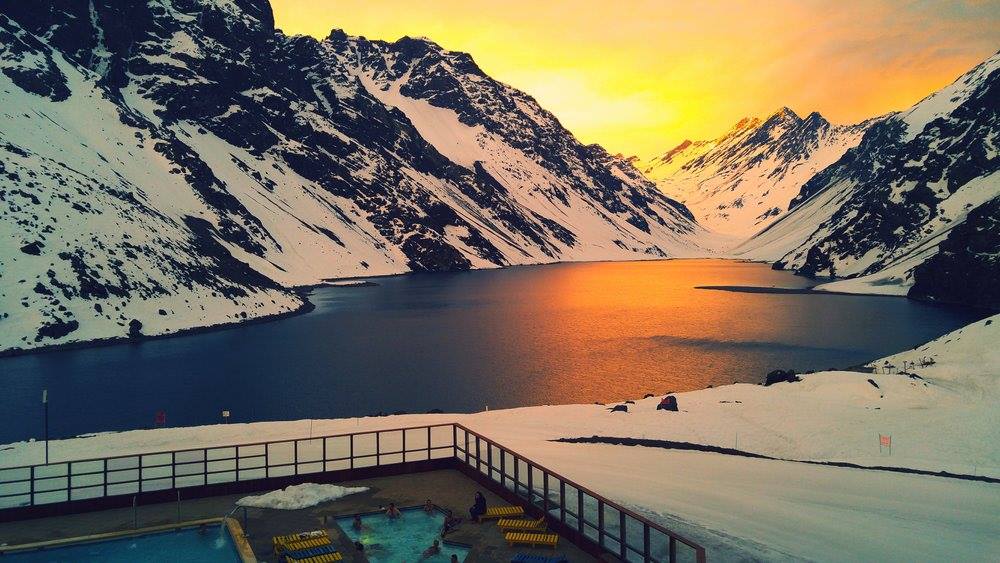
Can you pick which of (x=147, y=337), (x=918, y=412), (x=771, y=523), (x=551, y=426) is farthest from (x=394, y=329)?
(x=771, y=523)

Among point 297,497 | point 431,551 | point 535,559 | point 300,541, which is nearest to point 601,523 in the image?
point 535,559

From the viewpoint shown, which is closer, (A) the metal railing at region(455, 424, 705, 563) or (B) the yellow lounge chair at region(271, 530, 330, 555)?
(A) the metal railing at region(455, 424, 705, 563)

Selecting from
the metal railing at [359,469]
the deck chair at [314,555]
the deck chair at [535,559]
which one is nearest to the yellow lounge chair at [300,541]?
the deck chair at [314,555]

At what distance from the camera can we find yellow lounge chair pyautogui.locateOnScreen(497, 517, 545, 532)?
28.4 meters

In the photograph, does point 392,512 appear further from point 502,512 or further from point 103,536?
point 103,536

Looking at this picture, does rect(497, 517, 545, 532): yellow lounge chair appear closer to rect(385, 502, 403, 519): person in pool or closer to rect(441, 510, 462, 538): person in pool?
rect(441, 510, 462, 538): person in pool

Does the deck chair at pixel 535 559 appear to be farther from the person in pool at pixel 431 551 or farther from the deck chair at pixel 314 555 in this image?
the deck chair at pixel 314 555

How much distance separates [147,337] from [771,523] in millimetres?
102791

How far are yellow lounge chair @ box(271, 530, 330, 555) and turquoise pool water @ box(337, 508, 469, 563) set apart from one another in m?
1.58

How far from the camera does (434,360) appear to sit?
98062mm

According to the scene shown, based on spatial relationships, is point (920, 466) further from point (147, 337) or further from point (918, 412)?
point (147, 337)

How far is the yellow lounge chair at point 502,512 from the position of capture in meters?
29.8

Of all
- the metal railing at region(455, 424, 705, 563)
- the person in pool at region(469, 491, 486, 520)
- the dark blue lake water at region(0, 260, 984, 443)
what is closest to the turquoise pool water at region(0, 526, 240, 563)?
the person in pool at region(469, 491, 486, 520)

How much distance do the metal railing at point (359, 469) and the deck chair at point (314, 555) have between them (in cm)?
681
